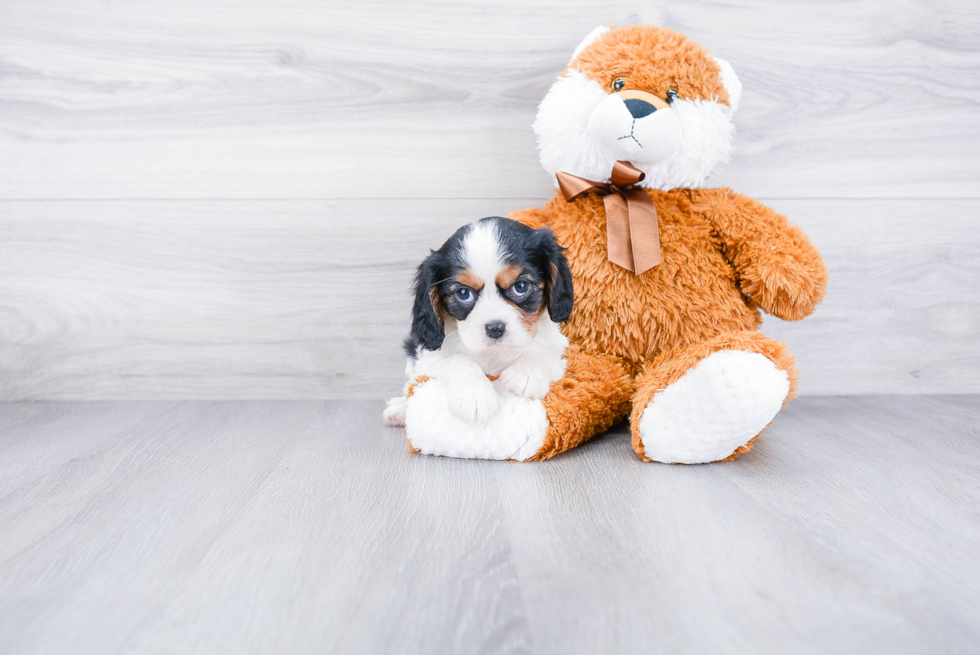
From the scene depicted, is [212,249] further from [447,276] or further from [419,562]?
[419,562]

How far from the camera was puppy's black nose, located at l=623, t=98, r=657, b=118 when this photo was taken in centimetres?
133

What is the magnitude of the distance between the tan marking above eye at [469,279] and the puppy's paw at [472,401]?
184 millimetres

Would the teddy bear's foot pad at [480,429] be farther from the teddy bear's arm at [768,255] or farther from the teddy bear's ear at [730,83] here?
the teddy bear's ear at [730,83]

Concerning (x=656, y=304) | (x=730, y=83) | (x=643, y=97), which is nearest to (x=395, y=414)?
(x=656, y=304)

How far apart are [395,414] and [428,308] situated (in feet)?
1.26

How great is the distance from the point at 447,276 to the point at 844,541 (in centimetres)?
79

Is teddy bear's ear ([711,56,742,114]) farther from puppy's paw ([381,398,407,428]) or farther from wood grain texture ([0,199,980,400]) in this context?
puppy's paw ([381,398,407,428])

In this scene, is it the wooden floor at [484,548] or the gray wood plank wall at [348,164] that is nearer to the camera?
the wooden floor at [484,548]

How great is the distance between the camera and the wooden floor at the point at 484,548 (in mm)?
704

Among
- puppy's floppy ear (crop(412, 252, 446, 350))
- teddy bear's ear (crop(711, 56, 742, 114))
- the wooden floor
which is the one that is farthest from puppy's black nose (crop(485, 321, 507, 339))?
teddy bear's ear (crop(711, 56, 742, 114))

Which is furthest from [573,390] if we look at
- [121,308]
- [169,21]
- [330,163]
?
[169,21]

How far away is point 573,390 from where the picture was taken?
133cm

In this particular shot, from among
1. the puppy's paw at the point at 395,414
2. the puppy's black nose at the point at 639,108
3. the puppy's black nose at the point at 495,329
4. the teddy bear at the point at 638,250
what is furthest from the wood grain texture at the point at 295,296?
the puppy's black nose at the point at 495,329

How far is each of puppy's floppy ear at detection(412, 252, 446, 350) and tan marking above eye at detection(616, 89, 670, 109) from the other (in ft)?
1.71
